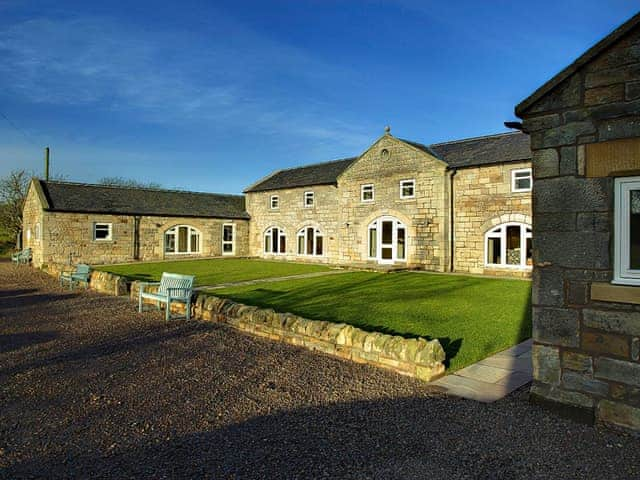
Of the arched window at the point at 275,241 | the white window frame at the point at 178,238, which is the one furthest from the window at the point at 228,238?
the arched window at the point at 275,241

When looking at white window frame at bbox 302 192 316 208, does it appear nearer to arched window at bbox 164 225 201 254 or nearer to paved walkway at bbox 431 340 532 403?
arched window at bbox 164 225 201 254

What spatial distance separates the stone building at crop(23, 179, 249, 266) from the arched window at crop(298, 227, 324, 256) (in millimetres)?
6130

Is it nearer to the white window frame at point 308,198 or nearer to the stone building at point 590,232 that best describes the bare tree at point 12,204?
the white window frame at point 308,198

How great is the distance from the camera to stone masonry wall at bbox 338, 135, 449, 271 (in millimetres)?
19859

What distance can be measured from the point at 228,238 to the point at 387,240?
13.2 metres

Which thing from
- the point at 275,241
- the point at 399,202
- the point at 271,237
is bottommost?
the point at 275,241

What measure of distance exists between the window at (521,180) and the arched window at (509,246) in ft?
4.76

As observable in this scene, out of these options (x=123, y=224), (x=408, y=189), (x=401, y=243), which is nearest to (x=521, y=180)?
(x=408, y=189)

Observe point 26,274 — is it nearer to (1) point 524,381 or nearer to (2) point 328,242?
(2) point 328,242

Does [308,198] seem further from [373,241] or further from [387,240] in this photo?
[387,240]

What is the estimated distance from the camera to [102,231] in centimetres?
2612

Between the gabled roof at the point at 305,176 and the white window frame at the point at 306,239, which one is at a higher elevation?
the gabled roof at the point at 305,176

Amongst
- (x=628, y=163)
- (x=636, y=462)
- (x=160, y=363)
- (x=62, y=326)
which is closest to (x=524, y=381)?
(x=636, y=462)

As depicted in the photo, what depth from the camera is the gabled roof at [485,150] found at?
18.0m
